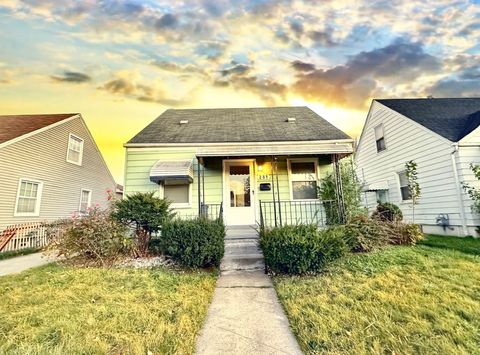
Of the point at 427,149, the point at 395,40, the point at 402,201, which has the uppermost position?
the point at 395,40

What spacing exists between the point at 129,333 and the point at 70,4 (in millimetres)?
9595

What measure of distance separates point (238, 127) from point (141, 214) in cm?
566

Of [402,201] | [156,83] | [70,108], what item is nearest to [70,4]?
[156,83]

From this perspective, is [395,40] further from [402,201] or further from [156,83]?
[156,83]

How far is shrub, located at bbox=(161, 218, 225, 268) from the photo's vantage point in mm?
4973

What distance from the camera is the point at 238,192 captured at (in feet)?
29.0

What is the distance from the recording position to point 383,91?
13688 millimetres

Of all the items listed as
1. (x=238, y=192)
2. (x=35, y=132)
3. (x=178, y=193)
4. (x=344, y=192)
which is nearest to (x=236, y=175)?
(x=238, y=192)

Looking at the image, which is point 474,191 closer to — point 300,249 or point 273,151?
point 273,151

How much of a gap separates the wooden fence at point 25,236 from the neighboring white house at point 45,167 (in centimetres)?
113

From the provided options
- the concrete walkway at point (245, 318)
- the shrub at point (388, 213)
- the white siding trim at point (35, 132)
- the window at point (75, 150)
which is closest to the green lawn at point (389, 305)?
the concrete walkway at point (245, 318)

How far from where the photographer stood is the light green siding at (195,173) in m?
Result: 8.59

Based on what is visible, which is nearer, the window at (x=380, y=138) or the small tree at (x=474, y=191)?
the small tree at (x=474, y=191)

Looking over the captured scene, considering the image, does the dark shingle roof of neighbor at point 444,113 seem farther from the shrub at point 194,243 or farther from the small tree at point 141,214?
the small tree at point 141,214
